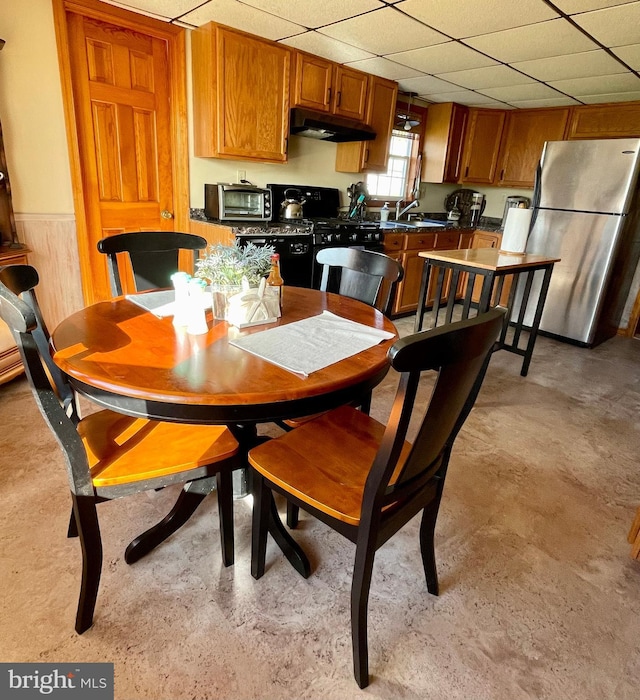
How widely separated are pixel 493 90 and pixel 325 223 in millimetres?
2097

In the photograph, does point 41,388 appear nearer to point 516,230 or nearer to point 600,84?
point 516,230

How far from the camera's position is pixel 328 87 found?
3.62 metres

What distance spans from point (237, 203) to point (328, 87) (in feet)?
4.16

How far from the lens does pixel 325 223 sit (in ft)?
12.1

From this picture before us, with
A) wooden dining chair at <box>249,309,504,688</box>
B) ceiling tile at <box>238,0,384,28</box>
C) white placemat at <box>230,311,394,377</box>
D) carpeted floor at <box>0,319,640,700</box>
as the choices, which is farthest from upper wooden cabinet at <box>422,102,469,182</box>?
wooden dining chair at <box>249,309,504,688</box>

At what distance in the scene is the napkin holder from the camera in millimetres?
1483

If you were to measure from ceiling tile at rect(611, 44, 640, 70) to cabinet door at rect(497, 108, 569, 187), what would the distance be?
1436 mm

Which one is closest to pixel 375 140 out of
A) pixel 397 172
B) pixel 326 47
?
pixel 397 172

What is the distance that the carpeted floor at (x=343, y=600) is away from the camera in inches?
47.8

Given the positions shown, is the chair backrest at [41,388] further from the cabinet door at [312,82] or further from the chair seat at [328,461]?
the cabinet door at [312,82]

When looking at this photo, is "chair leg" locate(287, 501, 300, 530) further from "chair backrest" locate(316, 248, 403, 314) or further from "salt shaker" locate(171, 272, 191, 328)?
"chair backrest" locate(316, 248, 403, 314)

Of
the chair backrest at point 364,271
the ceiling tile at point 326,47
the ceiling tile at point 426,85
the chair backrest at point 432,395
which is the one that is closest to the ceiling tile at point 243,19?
the ceiling tile at point 326,47

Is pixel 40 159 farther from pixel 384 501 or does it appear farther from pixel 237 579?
pixel 384 501

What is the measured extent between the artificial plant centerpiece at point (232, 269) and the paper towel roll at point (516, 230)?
7.88 ft
